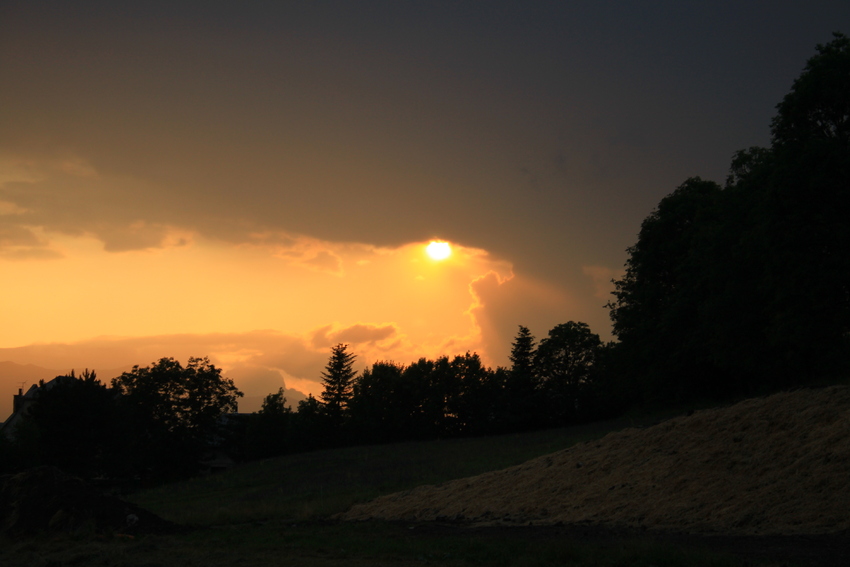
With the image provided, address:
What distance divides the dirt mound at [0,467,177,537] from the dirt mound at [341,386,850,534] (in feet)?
23.8

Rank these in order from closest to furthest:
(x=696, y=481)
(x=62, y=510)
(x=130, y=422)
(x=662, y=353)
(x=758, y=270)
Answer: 1. (x=696, y=481)
2. (x=62, y=510)
3. (x=758, y=270)
4. (x=662, y=353)
5. (x=130, y=422)

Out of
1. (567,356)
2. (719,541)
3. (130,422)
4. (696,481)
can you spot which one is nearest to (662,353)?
(696,481)

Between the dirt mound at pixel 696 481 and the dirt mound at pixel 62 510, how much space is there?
7.26m

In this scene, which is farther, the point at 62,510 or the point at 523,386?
the point at 523,386

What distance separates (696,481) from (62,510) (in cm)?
1855

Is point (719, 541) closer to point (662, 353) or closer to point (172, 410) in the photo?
point (662, 353)

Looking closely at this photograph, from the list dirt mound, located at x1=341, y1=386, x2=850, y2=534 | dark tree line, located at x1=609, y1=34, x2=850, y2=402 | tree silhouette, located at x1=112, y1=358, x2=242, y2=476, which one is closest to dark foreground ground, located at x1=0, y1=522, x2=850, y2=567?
dirt mound, located at x1=341, y1=386, x2=850, y2=534

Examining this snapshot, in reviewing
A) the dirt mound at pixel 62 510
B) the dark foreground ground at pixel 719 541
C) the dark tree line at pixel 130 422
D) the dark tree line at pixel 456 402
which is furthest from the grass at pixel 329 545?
the dark tree line at pixel 456 402

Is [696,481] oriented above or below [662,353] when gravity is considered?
below

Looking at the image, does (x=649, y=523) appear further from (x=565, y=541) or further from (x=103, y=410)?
(x=103, y=410)

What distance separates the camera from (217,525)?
2300 cm

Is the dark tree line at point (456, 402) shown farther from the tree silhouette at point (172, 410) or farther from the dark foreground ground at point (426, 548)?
the dark foreground ground at point (426, 548)

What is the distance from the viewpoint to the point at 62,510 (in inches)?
754

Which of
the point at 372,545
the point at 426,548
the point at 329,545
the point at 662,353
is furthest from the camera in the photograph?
the point at 662,353
